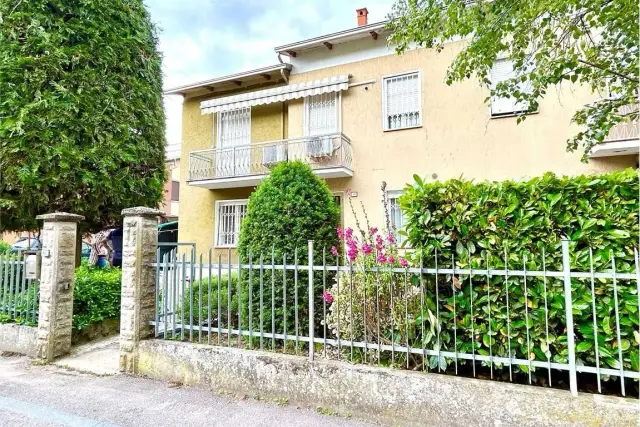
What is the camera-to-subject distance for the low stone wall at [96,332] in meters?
6.05

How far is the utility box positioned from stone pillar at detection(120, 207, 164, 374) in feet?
6.20

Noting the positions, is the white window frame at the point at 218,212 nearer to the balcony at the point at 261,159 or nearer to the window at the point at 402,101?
the balcony at the point at 261,159

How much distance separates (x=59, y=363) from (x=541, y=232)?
6533 millimetres

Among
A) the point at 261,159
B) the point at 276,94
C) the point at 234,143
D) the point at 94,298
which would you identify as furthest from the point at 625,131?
the point at 94,298

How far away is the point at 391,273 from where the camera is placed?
3.91m

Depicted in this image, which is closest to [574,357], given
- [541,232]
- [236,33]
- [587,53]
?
[541,232]

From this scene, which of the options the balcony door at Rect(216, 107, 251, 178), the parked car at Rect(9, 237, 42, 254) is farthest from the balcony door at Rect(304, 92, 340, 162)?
the parked car at Rect(9, 237, 42, 254)

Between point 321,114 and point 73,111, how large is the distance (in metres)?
7.66

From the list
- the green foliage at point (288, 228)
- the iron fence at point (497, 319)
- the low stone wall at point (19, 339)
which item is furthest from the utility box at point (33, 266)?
the iron fence at point (497, 319)

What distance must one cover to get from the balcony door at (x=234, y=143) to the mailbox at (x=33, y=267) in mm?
7941

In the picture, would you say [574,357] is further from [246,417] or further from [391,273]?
[246,417]

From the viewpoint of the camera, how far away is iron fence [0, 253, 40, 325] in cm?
593

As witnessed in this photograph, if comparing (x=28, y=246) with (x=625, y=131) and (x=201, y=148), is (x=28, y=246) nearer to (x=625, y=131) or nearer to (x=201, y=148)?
(x=201, y=148)

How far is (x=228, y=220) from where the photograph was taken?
14266mm
